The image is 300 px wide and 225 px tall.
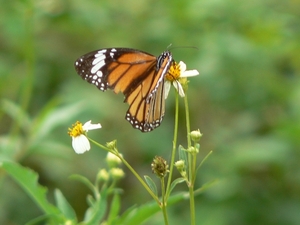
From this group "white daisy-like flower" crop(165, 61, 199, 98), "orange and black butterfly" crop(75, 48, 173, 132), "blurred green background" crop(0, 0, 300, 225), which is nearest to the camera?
"white daisy-like flower" crop(165, 61, 199, 98)

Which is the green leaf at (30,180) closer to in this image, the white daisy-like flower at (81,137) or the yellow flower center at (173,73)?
the white daisy-like flower at (81,137)

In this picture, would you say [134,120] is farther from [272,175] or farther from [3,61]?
[3,61]

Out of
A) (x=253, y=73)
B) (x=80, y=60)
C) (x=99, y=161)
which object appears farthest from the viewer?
(x=99, y=161)

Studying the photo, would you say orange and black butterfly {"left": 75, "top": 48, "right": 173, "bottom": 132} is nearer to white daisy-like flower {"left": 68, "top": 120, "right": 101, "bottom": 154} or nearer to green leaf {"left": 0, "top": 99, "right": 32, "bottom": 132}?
white daisy-like flower {"left": 68, "top": 120, "right": 101, "bottom": 154}

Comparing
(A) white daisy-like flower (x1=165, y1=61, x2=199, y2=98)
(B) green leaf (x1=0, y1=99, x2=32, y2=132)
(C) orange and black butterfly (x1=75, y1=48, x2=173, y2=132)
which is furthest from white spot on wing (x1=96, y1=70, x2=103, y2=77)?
(B) green leaf (x1=0, y1=99, x2=32, y2=132)

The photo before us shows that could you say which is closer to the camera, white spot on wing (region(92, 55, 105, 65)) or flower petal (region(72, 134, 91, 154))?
flower petal (region(72, 134, 91, 154))

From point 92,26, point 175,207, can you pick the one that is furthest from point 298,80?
point 92,26
